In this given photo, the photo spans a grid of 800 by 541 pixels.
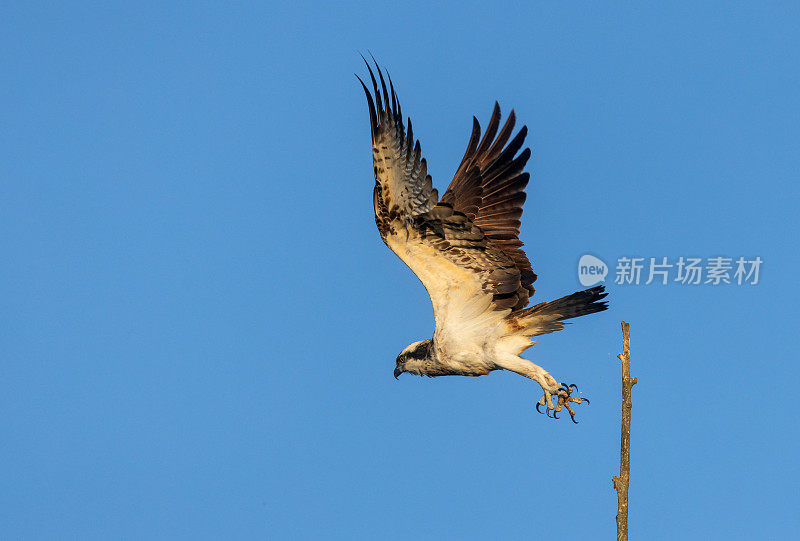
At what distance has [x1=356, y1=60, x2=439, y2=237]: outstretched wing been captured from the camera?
30.0 feet

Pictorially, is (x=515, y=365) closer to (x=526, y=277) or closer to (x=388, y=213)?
(x=526, y=277)

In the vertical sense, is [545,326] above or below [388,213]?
below

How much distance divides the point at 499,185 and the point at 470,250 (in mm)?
1135

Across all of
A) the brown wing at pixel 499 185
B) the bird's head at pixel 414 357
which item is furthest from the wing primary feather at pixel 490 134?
the bird's head at pixel 414 357

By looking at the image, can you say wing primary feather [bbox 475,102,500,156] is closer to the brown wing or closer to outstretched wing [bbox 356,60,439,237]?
the brown wing

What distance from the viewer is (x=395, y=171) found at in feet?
30.1

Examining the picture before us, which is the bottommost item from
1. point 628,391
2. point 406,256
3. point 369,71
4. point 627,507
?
point 627,507

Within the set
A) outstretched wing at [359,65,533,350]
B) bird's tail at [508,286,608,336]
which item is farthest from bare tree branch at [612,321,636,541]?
outstretched wing at [359,65,533,350]

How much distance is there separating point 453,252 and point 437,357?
140cm

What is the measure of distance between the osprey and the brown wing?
A: 11 mm

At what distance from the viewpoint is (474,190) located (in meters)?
9.73

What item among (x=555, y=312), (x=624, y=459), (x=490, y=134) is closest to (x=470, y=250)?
(x=555, y=312)

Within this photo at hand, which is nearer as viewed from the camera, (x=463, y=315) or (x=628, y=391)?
(x=628, y=391)

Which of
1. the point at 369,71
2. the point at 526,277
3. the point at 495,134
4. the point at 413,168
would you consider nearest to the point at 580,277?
the point at 526,277
